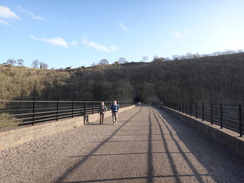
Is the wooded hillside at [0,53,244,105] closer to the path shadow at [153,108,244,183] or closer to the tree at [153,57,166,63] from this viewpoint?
the tree at [153,57,166,63]

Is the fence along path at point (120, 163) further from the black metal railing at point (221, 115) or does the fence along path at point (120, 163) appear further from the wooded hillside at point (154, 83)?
the wooded hillside at point (154, 83)

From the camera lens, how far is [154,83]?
322 ft

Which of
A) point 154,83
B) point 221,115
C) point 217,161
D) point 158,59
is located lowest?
point 217,161

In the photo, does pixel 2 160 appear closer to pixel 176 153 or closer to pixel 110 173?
pixel 110 173

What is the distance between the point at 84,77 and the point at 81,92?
15561mm

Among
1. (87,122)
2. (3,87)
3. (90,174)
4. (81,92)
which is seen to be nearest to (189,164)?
(90,174)

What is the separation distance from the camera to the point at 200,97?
8656cm

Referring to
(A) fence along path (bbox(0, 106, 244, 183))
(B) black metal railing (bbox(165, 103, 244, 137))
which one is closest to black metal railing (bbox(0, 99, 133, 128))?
(A) fence along path (bbox(0, 106, 244, 183))

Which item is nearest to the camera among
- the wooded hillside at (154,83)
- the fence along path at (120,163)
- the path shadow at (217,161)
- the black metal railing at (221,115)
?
the fence along path at (120,163)

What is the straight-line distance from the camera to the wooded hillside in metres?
80.1

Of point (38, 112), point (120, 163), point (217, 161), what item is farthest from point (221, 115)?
point (38, 112)

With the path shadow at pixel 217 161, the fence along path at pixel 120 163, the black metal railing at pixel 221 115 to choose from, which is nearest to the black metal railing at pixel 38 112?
the fence along path at pixel 120 163

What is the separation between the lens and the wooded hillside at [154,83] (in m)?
80.1

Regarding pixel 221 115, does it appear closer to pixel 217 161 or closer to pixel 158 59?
pixel 217 161
